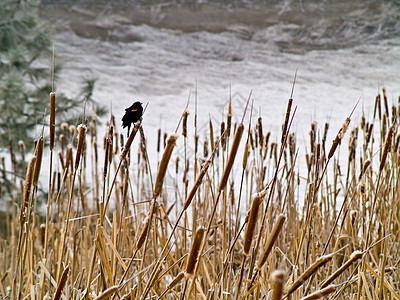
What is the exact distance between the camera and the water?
4945 millimetres

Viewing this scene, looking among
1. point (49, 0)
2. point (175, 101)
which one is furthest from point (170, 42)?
point (49, 0)

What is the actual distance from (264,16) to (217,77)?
50.8 inches

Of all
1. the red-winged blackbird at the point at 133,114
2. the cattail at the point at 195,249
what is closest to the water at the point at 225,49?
the red-winged blackbird at the point at 133,114

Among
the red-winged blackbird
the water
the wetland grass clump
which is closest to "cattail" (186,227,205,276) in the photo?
the wetland grass clump

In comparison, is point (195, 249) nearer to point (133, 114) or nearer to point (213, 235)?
point (133, 114)

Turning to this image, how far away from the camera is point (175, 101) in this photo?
4848 millimetres

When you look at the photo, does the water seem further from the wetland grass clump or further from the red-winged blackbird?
the red-winged blackbird

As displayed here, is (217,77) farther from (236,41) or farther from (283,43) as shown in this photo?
(283,43)

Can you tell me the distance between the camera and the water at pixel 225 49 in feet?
16.2

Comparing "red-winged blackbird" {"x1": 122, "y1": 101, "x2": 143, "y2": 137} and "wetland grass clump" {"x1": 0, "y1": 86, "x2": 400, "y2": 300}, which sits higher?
"red-winged blackbird" {"x1": 122, "y1": 101, "x2": 143, "y2": 137}

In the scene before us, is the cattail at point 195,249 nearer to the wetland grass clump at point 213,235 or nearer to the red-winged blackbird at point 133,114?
the wetland grass clump at point 213,235

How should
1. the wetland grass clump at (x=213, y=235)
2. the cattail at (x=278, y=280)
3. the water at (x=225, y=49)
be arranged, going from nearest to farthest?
the cattail at (x=278, y=280) < the wetland grass clump at (x=213, y=235) < the water at (x=225, y=49)

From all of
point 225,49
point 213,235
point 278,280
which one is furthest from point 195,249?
point 225,49

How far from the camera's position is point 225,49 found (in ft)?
18.3
